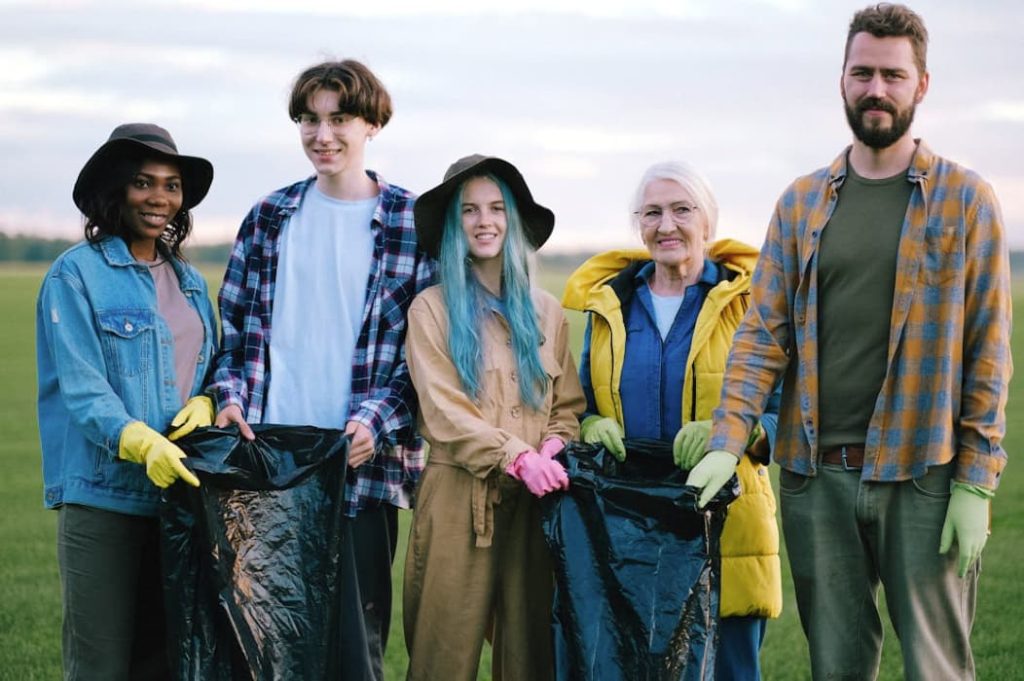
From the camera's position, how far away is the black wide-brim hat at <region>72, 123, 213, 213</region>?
10.2ft

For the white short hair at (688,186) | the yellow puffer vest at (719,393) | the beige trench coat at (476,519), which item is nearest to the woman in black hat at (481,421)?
the beige trench coat at (476,519)

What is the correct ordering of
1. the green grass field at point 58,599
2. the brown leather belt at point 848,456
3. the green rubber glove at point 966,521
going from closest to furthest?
the green rubber glove at point 966,521 → the brown leather belt at point 848,456 → the green grass field at point 58,599

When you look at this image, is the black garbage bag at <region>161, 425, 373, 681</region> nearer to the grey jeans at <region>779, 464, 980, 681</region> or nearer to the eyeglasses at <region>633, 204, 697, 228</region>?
the eyeglasses at <region>633, 204, 697, 228</region>

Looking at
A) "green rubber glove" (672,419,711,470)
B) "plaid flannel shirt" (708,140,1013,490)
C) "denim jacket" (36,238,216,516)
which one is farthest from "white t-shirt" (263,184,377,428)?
"plaid flannel shirt" (708,140,1013,490)

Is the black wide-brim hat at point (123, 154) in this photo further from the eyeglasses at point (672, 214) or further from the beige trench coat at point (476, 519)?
the eyeglasses at point (672, 214)

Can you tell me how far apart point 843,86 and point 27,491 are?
23.9 feet

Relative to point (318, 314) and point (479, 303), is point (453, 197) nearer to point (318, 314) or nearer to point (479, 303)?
point (479, 303)

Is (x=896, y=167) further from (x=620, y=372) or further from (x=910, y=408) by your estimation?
(x=620, y=372)

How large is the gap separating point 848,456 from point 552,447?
74cm

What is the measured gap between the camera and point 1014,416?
12672mm

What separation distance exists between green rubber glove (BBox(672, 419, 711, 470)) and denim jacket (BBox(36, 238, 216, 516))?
52.3 inches

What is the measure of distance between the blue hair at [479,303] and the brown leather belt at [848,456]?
779 mm

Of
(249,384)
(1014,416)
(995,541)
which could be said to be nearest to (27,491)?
(249,384)

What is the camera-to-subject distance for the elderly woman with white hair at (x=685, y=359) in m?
3.09
